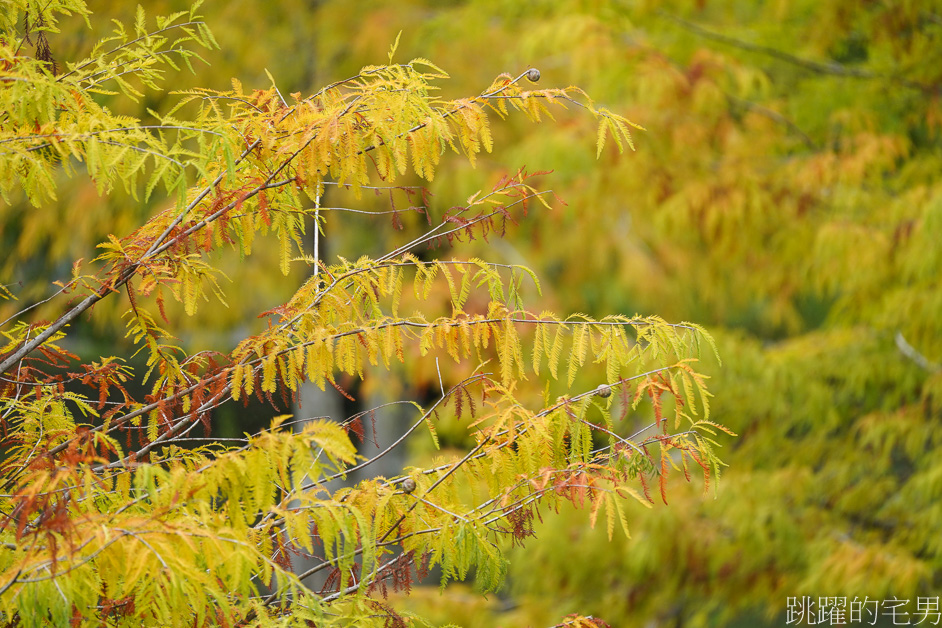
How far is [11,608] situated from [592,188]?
4.10 metres

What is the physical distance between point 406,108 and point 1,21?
91 cm

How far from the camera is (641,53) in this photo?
4.39 meters

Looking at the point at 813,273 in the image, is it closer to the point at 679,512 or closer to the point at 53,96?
the point at 679,512

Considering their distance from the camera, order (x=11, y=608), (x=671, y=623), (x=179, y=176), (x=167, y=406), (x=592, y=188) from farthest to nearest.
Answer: (x=671, y=623), (x=592, y=188), (x=167, y=406), (x=179, y=176), (x=11, y=608)

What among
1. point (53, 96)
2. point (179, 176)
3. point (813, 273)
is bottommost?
point (813, 273)

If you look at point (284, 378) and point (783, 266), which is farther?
point (783, 266)

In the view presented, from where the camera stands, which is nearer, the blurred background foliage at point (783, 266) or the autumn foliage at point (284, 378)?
the autumn foliage at point (284, 378)

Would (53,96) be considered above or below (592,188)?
above

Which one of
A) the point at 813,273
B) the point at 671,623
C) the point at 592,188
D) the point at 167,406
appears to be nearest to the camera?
the point at 167,406

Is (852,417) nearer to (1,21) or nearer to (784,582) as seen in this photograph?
(784,582)

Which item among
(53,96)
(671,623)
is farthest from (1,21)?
(671,623)

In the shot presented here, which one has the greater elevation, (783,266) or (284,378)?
(284,378)

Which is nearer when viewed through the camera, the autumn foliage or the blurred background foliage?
→ the autumn foliage

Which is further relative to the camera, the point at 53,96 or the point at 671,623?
the point at 671,623
